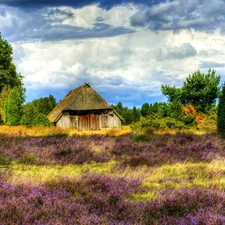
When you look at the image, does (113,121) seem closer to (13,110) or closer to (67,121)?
(67,121)

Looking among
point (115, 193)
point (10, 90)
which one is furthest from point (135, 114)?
point (115, 193)

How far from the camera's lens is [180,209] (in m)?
5.77

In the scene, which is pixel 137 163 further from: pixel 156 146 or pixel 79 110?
pixel 79 110

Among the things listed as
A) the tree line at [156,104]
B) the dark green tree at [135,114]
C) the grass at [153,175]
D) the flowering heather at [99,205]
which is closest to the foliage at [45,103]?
the tree line at [156,104]

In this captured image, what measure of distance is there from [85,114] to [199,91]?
1483 cm

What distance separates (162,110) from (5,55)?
28.8 m

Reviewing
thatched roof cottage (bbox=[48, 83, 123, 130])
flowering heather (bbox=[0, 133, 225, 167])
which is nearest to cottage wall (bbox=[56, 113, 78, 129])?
thatched roof cottage (bbox=[48, 83, 123, 130])

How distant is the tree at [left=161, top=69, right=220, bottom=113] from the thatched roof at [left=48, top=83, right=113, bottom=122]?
931 centimetres

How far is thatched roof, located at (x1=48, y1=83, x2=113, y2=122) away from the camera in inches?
1815

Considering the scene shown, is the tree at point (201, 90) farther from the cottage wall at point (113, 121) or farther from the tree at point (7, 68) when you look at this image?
the tree at point (7, 68)

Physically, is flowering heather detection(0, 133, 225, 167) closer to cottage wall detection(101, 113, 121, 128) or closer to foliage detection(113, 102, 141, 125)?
cottage wall detection(101, 113, 121, 128)

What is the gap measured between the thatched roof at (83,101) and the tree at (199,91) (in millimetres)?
9315

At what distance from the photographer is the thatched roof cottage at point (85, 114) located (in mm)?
46250

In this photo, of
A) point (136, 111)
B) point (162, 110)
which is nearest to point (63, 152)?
point (162, 110)
